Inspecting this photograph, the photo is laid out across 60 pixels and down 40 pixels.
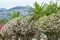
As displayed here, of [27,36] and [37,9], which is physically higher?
[37,9]

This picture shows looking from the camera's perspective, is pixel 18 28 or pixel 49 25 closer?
pixel 49 25

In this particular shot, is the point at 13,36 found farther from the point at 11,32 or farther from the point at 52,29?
the point at 52,29

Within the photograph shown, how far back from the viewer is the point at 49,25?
1866cm

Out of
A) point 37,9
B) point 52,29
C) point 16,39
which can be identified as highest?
point 37,9

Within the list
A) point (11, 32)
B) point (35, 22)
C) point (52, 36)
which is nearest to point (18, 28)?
point (11, 32)

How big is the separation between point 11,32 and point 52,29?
5647 mm

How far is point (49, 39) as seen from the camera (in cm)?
2041

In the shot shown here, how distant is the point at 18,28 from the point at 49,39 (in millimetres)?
3750

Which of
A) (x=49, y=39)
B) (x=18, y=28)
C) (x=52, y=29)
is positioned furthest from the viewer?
(x=18, y=28)

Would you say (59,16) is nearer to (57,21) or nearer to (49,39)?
(57,21)

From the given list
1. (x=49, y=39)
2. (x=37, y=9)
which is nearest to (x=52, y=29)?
(x=49, y=39)

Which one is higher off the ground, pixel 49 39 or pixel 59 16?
pixel 59 16

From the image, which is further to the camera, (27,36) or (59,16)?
(27,36)

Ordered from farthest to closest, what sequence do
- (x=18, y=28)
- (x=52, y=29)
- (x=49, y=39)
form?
(x=18, y=28) → (x=49, y=39) → (x=52, y=29)
